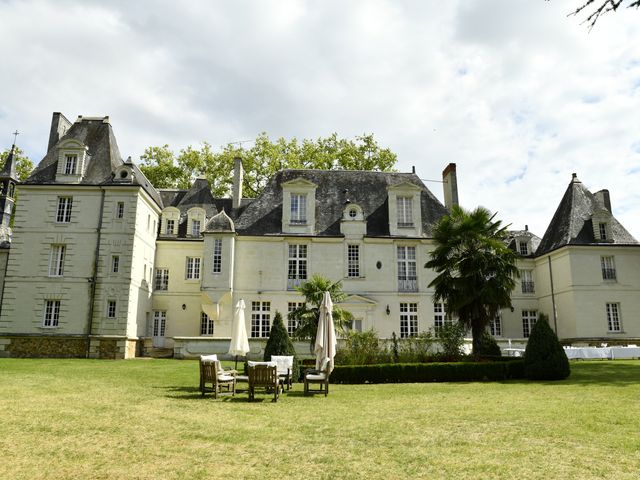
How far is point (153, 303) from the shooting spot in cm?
3266

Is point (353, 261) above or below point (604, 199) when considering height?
below

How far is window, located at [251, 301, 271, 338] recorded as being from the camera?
96.9 ft

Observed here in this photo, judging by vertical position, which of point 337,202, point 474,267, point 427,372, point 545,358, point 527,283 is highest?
point 337,202

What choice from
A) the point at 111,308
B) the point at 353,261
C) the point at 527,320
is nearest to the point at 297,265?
the point at 353,261

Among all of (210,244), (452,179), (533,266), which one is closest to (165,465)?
(210,244)

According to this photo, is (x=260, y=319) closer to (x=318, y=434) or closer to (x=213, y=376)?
(x=213, y=376)

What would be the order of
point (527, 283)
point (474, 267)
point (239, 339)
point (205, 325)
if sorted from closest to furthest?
point (239, 339)
point (474, 267)
point (205, 325)
point (527, 283)

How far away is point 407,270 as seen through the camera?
30672 mm

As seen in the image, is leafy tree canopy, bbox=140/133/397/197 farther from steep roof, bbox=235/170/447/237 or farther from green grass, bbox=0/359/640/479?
green grass, bbox=0/359/640/479

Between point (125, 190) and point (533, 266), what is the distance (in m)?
28.0

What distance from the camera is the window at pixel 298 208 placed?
31.0 m

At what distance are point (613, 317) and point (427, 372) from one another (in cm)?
2048

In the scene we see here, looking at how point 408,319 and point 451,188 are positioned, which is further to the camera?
point 451,188

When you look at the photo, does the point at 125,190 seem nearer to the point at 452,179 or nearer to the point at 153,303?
the point at 153,303
